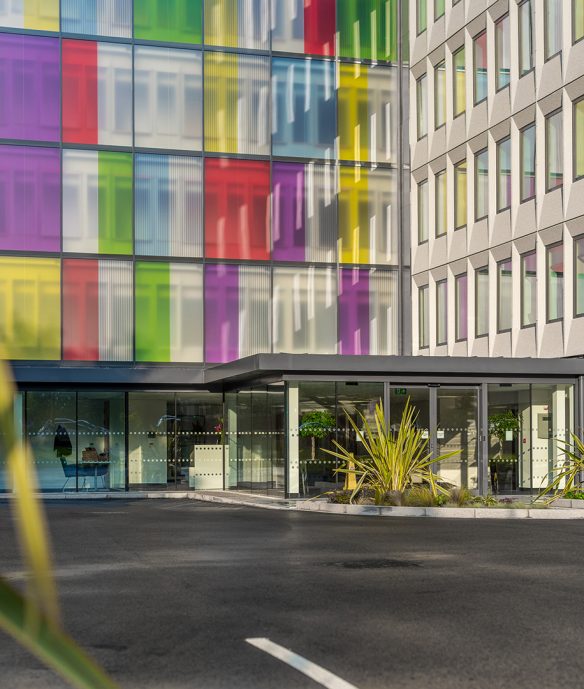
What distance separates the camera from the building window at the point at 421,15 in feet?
124

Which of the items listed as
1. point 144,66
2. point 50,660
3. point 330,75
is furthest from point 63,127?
point 50,660

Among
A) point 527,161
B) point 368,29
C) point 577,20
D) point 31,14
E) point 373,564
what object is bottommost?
point 373,564

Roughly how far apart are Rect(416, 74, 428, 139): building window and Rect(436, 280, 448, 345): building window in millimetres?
5017

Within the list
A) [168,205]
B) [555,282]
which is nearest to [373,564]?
[555,282]

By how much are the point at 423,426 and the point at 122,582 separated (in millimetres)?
18172

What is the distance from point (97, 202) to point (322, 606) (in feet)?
87.4

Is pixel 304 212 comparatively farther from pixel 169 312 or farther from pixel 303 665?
pixel 303 665

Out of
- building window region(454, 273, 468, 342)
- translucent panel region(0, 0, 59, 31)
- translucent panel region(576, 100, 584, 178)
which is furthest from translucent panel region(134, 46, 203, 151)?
translucent panel region(576, 100, 584, 178)

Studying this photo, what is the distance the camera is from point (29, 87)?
34.2 meters

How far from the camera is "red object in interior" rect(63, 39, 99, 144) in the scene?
34438 millimetres

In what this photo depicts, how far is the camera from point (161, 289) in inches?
1390

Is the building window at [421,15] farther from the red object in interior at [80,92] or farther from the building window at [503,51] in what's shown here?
the red object in interior at [80,92]

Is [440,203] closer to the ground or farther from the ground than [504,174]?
closer to the ground

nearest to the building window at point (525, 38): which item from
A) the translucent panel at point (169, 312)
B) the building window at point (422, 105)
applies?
the building window at point (422, 105)
